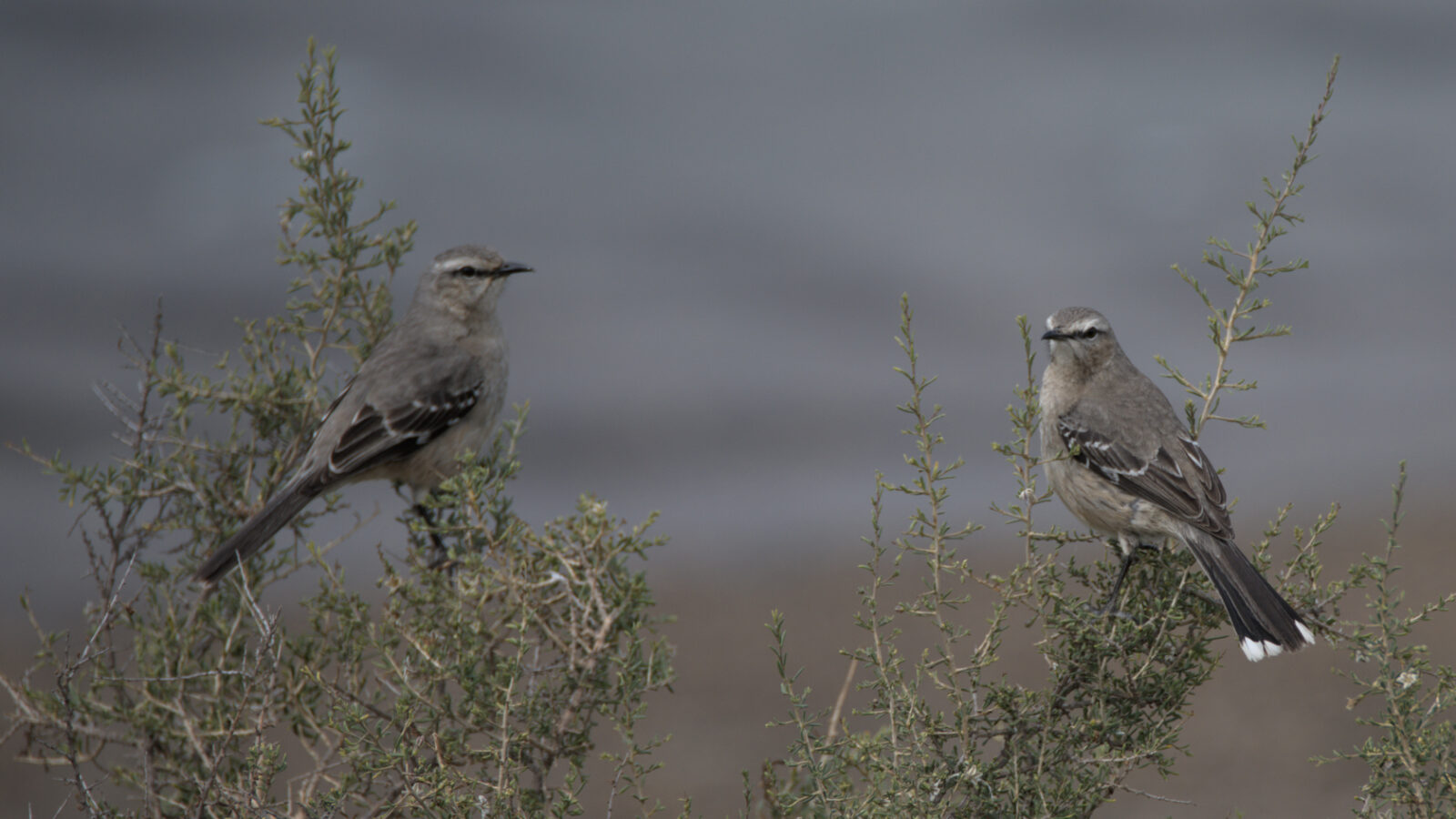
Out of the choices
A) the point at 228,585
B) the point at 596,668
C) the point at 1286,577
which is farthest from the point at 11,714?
the point at 1286,577

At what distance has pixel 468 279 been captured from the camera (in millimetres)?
6250

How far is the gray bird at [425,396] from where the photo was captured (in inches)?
207

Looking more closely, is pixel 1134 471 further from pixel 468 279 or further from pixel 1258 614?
pixel 468 279

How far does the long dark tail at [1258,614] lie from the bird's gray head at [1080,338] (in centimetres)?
154

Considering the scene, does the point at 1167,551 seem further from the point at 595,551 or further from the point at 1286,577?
the point at 595,551

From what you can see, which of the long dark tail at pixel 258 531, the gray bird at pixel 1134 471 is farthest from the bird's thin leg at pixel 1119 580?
the long dark tail at pixel 258 531

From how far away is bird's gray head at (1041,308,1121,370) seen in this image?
5340mm

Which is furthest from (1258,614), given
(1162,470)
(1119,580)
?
(1162,470)

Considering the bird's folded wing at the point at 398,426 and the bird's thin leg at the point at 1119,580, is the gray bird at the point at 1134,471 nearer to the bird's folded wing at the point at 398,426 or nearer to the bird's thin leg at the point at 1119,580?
the bird's thin leg at the point at 1119,580

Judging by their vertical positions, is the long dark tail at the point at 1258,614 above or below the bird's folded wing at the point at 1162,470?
below

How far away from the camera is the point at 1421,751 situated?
2.90 m

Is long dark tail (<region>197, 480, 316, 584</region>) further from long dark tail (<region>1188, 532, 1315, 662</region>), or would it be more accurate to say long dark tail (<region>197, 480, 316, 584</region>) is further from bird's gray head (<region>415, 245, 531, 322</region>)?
long dark tail (<region>1188, 532, 1315, 662</region>)

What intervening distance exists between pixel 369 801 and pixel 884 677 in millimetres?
1653

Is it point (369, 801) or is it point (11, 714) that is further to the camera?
point (11, 714)
